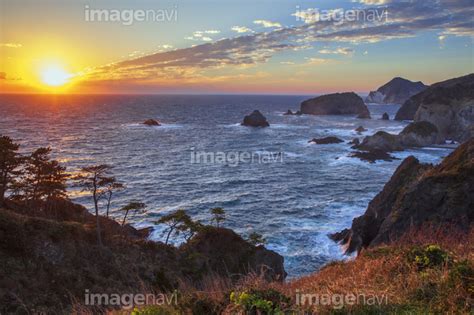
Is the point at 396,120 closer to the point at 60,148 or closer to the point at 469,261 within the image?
the point at 60,148

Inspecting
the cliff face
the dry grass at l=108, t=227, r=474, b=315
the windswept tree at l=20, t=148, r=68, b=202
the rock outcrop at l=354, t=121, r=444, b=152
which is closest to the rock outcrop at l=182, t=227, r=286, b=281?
the cliff face

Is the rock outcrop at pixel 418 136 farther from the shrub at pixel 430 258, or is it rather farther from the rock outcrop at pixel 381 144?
the shrub at pixel 430 258

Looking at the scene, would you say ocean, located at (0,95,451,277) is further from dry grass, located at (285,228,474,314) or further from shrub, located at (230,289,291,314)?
shrub, located at (230,289,291,314)

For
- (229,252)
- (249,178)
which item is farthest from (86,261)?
(249,178)

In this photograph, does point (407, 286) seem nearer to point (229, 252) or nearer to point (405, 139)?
point (229, 252)

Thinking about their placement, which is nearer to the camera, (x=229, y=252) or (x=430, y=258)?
(x=430, y=258)

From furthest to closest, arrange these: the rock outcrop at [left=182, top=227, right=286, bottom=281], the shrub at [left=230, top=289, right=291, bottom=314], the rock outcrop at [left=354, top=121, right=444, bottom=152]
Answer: the rock outcrop at [left=354, top=121, right=444, bottom=152] < the rock outcrop at [left=182, top=227, right=286, bottom=281] < the shrub at [left=230, top=289, right=291, bottom=314]
